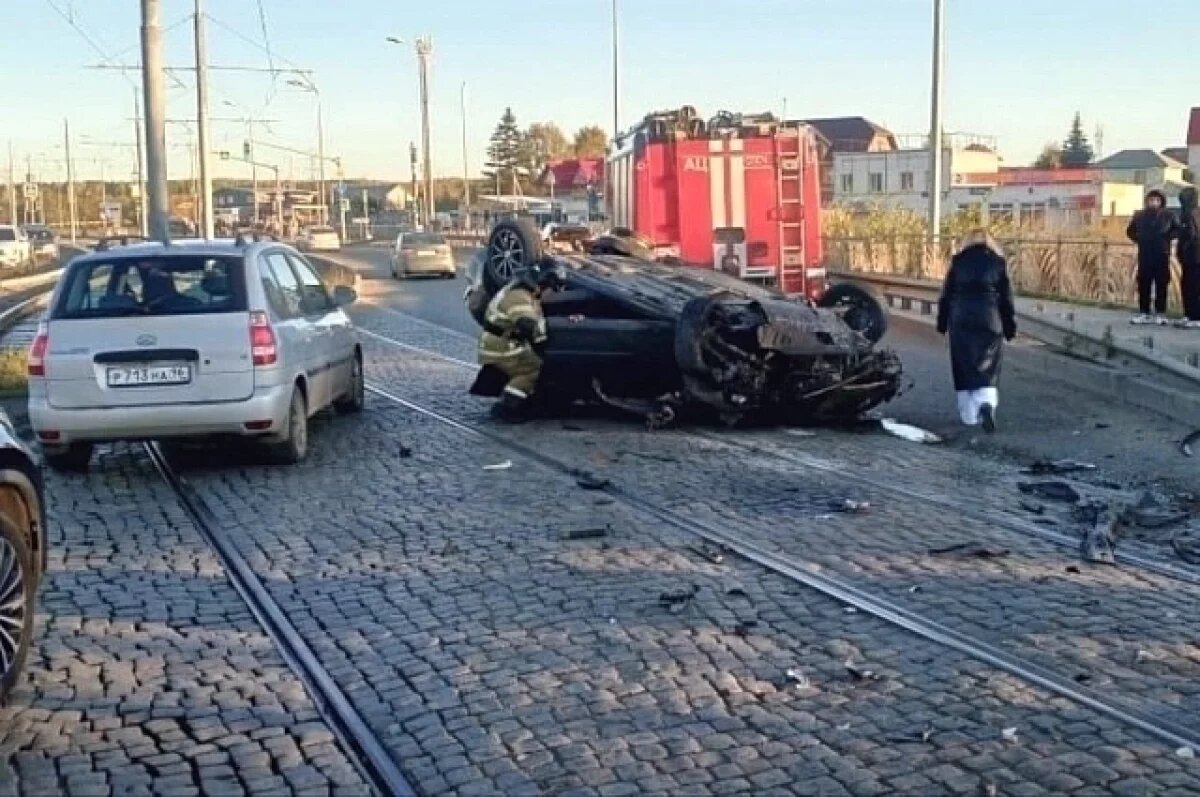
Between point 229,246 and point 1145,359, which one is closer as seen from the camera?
point 229,246

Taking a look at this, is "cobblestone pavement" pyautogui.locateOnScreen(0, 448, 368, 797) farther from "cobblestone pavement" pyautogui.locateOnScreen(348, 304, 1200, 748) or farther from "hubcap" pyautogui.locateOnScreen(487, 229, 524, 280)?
"hubcap" pyautogui.locateOnScreen(487, 229, 524, 280)

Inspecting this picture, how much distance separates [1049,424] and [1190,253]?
20.0 feet

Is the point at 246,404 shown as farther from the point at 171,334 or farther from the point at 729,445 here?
the point at 729,445

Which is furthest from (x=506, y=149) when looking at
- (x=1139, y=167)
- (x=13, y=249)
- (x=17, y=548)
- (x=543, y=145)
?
(x=17, y=548)

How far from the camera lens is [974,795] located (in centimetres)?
462

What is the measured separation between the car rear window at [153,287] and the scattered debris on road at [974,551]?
5.03m

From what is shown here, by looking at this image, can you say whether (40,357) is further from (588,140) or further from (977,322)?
(588,140)

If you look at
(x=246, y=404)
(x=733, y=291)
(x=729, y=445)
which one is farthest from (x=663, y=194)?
(x=246, y=404)

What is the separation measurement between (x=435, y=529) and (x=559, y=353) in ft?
14.0

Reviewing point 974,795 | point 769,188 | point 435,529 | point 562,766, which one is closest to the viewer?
point 974,795

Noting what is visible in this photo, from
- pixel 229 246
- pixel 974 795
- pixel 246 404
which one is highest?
pixel 229 246

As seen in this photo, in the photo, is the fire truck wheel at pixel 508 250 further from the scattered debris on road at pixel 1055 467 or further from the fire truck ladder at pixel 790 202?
the scattered debris on road at pixel 1055 467

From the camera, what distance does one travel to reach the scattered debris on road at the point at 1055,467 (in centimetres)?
1048

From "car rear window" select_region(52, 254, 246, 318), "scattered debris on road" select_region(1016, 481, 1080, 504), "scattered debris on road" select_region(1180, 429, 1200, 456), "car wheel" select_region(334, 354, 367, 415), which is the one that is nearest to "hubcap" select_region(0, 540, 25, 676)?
"car rear window" select_region(52, 254, 246, 318)
